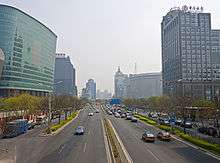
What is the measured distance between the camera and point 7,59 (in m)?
124

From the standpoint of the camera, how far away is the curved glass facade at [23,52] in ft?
407

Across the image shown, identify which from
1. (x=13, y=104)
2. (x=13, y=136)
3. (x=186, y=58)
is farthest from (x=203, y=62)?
(x=13, y=136)

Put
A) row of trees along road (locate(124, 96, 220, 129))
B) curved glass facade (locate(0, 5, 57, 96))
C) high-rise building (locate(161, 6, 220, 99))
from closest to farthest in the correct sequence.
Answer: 1. row of trees along road (locate(124, 96, 220, 129))
2. curved glass facade (locate(0, 5, 57, 96))
3. high-rise building (locate(161, 6, 220, 99))

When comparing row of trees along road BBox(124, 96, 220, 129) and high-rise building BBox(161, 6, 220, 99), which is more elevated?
high-rise building BBox(161, 6, 220, 99)

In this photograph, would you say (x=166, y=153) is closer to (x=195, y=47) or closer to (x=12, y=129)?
(x=12, y=129)

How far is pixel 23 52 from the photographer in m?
137

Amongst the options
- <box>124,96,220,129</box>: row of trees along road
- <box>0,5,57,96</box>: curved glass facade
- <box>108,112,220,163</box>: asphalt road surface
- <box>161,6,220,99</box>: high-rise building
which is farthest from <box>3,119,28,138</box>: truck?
<box>161,6,220,99</box>: high-rise building

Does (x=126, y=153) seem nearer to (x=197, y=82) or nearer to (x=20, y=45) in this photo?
(x=20, y=45)

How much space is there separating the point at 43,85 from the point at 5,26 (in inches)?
1959

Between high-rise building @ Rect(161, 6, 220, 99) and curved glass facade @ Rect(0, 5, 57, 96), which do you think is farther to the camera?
high-rise building @ Rect(161, 6, 220, 99)

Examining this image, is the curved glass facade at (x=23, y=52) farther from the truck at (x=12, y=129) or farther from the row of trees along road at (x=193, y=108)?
the truck at (x=12, y=129)

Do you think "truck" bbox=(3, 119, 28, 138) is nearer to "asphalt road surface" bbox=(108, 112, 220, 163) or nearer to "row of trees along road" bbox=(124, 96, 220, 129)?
"asphalt road surface" bbox=(108, 112, 220, 163)

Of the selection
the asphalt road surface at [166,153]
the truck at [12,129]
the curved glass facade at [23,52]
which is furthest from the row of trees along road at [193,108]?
the curved glass facade at [23,52]

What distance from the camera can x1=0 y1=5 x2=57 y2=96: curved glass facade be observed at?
124 meters
